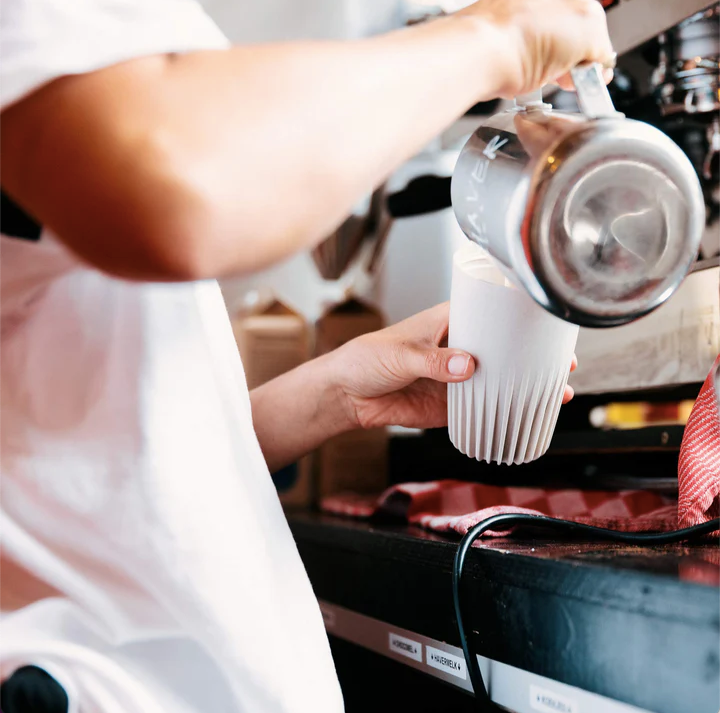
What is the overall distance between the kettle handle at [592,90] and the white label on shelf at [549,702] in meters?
0.38

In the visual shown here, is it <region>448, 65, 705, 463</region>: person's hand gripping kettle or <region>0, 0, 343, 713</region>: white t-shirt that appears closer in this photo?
Result: <region>448, 65, 705, 463</region>: person's hand gripping kettle

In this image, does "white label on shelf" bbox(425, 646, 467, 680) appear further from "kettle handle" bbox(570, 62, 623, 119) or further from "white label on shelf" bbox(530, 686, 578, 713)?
"kettle handle" bbox(570, 62, 623, 119)

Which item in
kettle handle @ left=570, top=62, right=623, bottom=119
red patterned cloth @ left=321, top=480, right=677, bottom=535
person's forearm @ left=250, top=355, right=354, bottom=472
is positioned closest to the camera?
kettle handle @ left=570, top=62, right=623, bottom=119

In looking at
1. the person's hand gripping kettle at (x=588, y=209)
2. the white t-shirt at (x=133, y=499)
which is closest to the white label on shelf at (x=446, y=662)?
the white t-shirt at (x=133, y=499)

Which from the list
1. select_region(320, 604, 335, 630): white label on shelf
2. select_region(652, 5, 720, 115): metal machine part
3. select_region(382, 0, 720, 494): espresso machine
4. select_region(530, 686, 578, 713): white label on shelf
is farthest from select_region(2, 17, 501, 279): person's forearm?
select_region(320, 604, 335, 630): white label on shelf

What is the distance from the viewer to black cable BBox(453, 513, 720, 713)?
0.61 metres

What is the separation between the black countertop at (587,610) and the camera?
0.46 metres

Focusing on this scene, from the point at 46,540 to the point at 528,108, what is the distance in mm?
446

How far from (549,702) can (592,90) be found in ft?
1.33

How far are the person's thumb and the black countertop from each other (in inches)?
5.3

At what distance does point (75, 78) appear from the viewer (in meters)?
0.42

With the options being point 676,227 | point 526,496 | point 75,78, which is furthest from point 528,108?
point 526,496

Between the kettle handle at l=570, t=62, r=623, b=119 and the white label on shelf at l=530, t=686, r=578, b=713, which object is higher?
the kettle handle at l=570, t=62, r=623, b=119

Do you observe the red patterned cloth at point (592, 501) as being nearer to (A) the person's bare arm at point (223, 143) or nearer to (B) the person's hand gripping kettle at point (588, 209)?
(B) the person's hand gripping kettle at point (588, 209)
